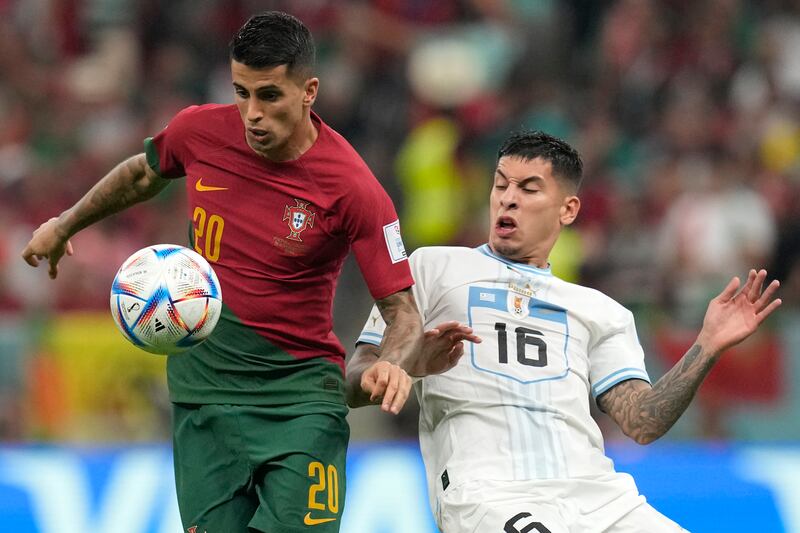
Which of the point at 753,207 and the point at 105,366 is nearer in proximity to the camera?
the point at 105,366

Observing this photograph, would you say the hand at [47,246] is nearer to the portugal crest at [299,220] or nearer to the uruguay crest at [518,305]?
the portugal crest at [299,220]

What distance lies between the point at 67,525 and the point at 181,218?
163 inches

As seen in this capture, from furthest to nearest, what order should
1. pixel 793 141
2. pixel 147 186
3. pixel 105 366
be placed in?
pixel 793 141 < pixel 105 366 < pixel 147 186

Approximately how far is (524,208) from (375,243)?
36.9 inches

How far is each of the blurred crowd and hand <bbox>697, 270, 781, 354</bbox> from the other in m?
4.21

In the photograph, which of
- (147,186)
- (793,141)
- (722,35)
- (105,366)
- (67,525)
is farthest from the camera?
(722,35)

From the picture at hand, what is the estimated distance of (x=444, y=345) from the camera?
507 centimetres

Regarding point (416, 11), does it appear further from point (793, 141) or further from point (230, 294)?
point (230, 294)

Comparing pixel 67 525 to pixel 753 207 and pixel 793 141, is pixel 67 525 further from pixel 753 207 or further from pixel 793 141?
pixel 793 141

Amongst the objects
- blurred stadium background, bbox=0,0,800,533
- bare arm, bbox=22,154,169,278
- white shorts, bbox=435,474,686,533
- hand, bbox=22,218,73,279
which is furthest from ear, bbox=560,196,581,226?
blurred stadium background, bbox=0,0,800,533

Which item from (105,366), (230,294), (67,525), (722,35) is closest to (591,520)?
(230,294)

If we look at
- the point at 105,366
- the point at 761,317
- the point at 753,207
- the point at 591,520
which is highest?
the point at 753,207

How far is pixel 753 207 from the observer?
10.8 metres

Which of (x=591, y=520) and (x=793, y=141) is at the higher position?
(x=793, y=141)
